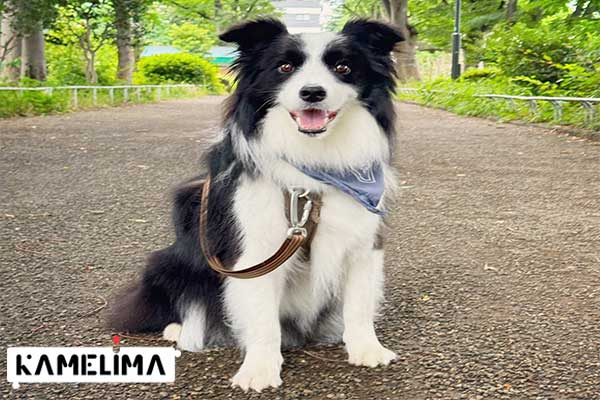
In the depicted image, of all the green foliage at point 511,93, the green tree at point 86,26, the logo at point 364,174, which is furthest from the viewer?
the green tree at point 86,26

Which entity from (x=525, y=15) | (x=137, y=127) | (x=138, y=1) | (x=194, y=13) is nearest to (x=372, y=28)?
(x=137, y=127)

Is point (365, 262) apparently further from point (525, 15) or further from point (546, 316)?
point (525, 15)

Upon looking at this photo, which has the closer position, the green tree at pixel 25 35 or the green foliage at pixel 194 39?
the green tree at pixel 25 35

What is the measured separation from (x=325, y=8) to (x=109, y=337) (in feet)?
149

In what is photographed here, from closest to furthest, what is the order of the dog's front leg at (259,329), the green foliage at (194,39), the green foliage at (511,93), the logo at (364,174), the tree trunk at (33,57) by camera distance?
the dog's front leg at (259,329) → the logo at (364,174) → the green foliage at (511,93) → the tree trunk at (33,57) → the green foliage at (194,39)

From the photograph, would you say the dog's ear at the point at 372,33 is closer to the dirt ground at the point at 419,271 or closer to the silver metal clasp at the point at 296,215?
the silver metal clasp at the point at 296,215

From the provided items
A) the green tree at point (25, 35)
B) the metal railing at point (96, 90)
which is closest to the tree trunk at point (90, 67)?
the metal railing at point (96, 90)

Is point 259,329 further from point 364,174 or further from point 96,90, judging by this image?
point 96,90

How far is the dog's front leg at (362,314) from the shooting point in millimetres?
2688

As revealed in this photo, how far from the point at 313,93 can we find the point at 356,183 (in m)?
0.41

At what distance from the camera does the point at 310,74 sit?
2.49 metres

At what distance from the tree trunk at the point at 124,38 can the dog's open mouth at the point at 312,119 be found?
62.7ft

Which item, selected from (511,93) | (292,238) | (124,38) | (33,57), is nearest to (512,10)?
(511,93)

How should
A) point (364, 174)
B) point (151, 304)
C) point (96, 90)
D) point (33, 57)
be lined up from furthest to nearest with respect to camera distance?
point (96, 90) → point (33, 57) → point (151, 304) → point (364, 174)
